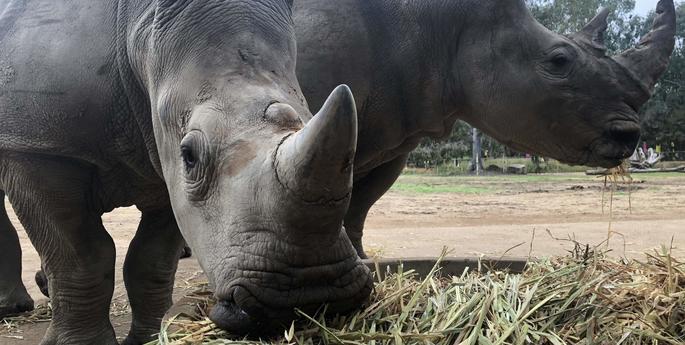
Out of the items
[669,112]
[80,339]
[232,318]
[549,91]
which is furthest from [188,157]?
[669,112]

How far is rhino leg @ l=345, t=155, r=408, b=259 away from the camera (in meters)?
4.35

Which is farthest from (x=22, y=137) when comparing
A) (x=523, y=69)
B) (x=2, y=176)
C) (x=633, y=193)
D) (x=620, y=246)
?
(x=633, y=193)

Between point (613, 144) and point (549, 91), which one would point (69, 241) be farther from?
point (613, 144)

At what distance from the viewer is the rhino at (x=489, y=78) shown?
3.47m

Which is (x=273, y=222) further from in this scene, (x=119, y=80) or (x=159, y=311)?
(x=159, y=311)

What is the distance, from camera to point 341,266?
5.61 ft

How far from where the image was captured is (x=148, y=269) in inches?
133

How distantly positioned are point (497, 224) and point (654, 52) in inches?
208

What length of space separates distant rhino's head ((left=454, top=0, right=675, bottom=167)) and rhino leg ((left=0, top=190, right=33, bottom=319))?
8.69 ft

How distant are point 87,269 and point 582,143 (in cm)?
229

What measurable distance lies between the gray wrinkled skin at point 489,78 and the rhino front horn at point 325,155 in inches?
71.3

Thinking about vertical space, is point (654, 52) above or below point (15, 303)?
above

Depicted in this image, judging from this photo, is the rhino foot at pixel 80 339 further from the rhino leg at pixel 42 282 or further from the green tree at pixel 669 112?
the green tree at pixel 669 112

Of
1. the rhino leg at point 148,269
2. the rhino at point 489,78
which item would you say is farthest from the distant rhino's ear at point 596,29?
the rhino leg at point 148,269
